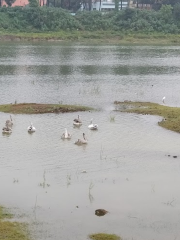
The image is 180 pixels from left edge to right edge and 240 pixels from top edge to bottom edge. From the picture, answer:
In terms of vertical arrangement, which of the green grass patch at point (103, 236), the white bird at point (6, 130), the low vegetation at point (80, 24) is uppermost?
the low vegetation at point (80, 24)

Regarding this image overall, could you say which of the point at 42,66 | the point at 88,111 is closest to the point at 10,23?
the point at 42,66

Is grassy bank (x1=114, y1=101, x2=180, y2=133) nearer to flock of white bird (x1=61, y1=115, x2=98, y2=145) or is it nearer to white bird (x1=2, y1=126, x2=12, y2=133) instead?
flock of white bird (x1=61, y1=115, x2=98, y2=145)

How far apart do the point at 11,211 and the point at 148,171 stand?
272 inches

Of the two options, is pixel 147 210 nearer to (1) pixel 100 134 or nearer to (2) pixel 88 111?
(1) pixel 100 134

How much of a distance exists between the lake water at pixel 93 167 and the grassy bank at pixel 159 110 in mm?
594

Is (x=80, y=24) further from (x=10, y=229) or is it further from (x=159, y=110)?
(x=10, y=229)

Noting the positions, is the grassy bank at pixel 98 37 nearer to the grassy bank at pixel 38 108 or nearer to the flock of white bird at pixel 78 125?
the grassy bank at pixel 38 108

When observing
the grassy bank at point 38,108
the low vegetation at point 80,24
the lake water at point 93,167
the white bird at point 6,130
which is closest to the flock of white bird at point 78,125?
the lake water at point 93,167

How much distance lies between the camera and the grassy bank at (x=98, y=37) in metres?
104

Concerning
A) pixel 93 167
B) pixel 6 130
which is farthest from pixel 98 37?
pixel 93 167

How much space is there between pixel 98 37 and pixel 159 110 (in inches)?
2940

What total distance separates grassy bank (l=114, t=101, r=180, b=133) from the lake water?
59 cm

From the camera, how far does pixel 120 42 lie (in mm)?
106000

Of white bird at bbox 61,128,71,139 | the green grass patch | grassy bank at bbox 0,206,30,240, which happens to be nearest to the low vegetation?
white bird at bbox 61,128,71,139
